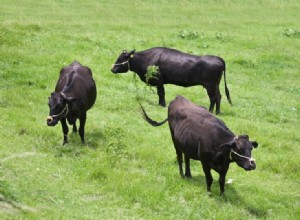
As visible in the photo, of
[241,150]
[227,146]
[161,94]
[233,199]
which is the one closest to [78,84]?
[161,94]

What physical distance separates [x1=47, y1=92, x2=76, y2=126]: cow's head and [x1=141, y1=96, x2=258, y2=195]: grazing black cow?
291cm

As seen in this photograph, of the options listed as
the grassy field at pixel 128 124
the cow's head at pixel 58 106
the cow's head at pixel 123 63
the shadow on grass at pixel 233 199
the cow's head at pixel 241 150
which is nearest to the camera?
the cow's head at pixel 241 150

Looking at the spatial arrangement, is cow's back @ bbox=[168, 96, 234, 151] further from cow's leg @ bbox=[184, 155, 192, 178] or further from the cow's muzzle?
the cow's muzzle

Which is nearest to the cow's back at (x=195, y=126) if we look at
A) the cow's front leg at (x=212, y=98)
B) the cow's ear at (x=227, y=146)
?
the cow's ear at (x=227, y=146)

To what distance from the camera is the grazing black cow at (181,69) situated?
62.2 ft

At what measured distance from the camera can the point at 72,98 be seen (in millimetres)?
14125

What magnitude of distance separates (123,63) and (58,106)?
7263 millimetres

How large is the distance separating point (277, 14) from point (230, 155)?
30409 millimetres

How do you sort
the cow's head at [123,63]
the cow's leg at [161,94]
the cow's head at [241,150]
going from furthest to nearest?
the cow's head at [123,63] < the cow's leg at [161,94] < the cow's head at [241,150]

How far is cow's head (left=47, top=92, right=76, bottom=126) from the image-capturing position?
13.8m

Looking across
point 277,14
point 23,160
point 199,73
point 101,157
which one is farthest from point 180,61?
point 277,14

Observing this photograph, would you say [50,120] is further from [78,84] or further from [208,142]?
[208,142]

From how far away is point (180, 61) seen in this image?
1936cm

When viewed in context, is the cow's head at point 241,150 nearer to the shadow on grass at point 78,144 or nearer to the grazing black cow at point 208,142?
the grazing black cow at point 208,142
